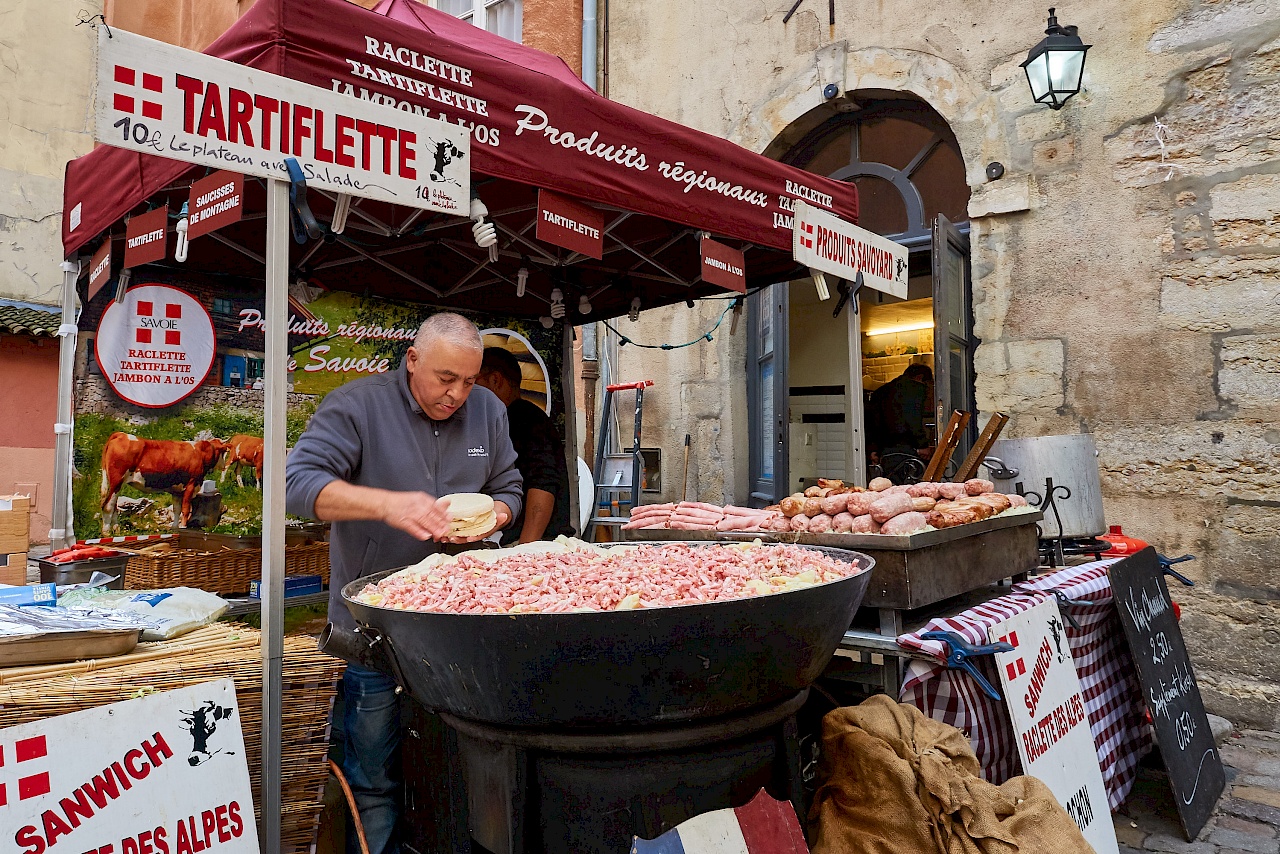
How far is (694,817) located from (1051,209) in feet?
17.6

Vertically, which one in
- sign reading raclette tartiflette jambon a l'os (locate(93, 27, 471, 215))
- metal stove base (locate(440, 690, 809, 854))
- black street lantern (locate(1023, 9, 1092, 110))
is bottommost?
metal stove base (locate(440, 690, 809, 854))

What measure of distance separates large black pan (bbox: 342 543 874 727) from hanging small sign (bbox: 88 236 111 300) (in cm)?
320

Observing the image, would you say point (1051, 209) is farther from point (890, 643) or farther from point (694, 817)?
point (694, 817)

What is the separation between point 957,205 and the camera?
6.54 meters

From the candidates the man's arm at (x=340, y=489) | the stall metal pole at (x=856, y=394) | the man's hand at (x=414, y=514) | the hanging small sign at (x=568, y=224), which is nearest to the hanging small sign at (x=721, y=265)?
the hanging small sign at (x=568, y=224)

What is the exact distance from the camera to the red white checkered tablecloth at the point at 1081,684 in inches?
99.5

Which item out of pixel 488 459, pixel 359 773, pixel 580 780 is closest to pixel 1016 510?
pixel 488 459

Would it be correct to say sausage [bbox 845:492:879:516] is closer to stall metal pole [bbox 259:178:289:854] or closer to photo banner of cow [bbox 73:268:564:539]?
stall metal pole [bbox 259:178:289:854]

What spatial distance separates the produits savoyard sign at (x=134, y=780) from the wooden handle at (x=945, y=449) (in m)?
3.24

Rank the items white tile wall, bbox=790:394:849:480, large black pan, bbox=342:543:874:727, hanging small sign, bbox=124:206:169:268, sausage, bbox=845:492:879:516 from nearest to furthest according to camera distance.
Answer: large black pan, bbox=342:543:874:727 → sausage, bbox=845:492:879:516 → hanging small sign, bbox=124:206:169:268 → white tile wall, bbox=790:394:849:480

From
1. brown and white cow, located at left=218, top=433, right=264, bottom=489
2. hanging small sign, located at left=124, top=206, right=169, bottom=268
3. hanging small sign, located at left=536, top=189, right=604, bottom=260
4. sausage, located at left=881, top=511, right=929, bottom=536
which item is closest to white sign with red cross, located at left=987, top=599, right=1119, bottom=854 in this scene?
sausage, located at left=881, top=511, right=929, bottom=536

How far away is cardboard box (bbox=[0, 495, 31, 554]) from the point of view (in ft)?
15.0

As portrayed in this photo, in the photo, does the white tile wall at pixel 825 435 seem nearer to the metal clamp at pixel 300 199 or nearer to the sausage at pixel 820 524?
the sausage at pixel 820 524

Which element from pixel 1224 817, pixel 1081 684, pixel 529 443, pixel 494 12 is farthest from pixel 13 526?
pixel 494 12
